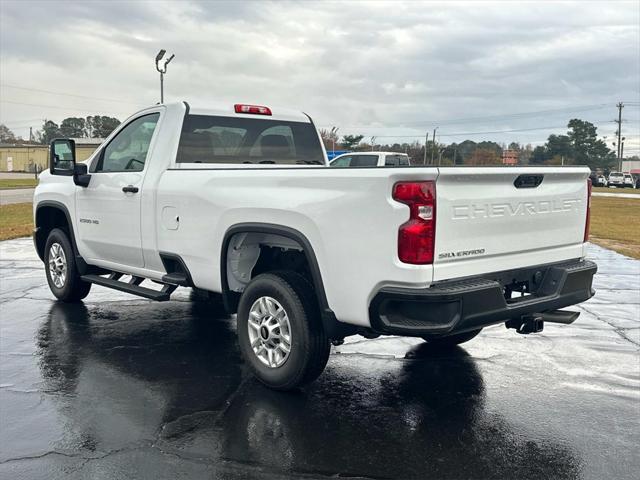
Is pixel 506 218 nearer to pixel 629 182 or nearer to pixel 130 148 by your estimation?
pixel 130 148

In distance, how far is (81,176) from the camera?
253 inches

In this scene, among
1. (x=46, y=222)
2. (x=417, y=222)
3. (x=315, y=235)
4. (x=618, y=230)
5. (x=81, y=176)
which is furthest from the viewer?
(x=618, y=230)

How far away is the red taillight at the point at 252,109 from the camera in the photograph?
6145 millimetres

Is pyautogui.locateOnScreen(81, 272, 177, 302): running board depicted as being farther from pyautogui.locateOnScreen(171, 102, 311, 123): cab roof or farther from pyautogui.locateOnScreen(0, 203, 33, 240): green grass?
pyautogui.locateOnScreen(0, 203, 33, 240): green grass

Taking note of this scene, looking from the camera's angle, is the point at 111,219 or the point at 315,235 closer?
the point at 315,235

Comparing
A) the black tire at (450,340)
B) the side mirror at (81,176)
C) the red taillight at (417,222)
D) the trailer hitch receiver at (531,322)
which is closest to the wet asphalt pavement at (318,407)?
the black tire at (450,340)

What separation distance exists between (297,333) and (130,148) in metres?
2.98

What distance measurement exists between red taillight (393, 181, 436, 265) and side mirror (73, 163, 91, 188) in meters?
4.00

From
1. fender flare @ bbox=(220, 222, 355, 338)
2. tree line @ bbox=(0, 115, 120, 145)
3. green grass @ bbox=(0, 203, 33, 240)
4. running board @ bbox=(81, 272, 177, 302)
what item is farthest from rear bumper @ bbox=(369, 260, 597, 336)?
tree line @ bbox=(0, 115, 120, 145)

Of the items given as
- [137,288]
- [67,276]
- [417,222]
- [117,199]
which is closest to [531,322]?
[417,222]

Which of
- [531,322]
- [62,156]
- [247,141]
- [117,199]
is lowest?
[531,322]

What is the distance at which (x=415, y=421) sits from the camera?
4.11 metres

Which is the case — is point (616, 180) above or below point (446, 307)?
below

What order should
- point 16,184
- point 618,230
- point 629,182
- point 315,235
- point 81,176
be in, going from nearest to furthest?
point 315,235 → point 81,176 → point 618,230 → point 16,184 → point 629,182
